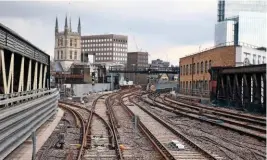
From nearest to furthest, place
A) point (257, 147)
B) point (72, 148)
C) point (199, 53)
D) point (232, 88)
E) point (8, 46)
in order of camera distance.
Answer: point (8, 46)
point (72, 148)
point (257, 147)
point (232, 88)
point (199, 53)

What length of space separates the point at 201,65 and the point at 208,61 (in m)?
3.60

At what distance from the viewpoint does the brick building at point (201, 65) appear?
158ft

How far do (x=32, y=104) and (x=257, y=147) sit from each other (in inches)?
311

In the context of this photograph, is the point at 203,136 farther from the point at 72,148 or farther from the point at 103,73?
the point at 103,73

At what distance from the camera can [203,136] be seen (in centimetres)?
1678

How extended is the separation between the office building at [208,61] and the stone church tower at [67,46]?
97.0 metres

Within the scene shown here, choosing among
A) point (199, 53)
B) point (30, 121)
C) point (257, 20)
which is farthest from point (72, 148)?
point (257, 20)

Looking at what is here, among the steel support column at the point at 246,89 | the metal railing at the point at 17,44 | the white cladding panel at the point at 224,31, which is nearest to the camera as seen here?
the metal railing at the point at 17,44

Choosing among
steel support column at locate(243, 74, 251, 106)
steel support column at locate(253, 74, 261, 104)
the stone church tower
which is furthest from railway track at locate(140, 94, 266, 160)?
the stone church tower

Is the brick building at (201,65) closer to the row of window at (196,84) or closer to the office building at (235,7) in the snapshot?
the row of window at (196,84)

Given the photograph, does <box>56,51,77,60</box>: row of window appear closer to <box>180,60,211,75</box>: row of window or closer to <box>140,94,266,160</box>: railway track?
<box>180,60,211,75</box>: row of window

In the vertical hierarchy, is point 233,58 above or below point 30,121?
above

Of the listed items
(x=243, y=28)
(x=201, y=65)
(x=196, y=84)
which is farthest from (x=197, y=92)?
(x=243, y=28)

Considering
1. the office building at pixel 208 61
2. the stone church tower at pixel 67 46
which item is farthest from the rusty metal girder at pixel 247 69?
the stone church tower at pixel 67 46
